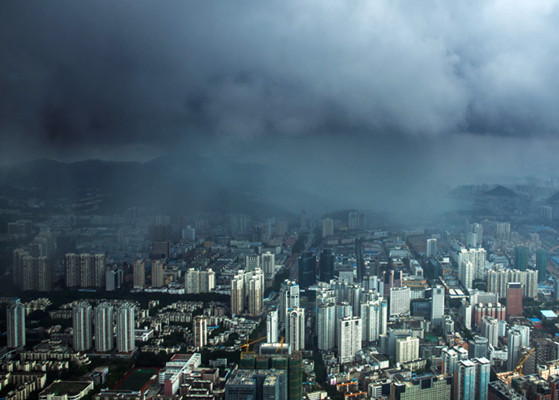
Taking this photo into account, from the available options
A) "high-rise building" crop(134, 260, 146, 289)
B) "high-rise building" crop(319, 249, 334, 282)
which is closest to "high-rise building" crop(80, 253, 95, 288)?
"high-rise building" crop(134, 260, 146, 289)

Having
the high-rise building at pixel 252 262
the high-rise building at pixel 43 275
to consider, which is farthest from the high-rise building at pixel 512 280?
the high-rise building at pixel 43 275

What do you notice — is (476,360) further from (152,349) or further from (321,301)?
(152,349)

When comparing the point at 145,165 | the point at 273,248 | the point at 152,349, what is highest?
the point at 145,165

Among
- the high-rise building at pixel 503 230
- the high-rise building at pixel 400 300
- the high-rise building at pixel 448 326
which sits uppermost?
the high-rise building at pixel 503 230

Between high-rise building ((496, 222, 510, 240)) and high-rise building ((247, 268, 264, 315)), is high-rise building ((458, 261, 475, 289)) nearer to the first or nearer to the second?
high-rise building ((496, 222, 510, 240))

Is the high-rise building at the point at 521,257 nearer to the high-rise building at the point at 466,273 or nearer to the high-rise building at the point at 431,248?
the high-rise building at the point at 466,273

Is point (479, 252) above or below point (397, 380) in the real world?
above

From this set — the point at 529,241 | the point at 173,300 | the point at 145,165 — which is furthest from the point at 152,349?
the point at 529,241
